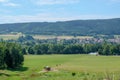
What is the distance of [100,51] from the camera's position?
607 feet

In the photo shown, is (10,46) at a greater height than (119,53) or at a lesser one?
greater

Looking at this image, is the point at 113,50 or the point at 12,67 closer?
the point at 12,67

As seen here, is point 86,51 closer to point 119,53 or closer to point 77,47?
point 77,47

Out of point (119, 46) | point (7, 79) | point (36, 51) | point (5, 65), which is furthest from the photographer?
point (36, 51)

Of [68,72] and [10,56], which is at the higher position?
[10,56]

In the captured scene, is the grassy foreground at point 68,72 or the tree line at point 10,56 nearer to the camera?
the grassy foreground at point 68,72

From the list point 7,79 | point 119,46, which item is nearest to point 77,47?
point 119,46

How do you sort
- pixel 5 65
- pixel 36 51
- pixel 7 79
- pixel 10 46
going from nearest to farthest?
pixel 7 79
pixel 5 65
pixel 10 46
pixel 36 51

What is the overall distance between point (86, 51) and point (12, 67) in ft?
346

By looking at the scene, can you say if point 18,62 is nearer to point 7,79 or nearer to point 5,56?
point 5,56

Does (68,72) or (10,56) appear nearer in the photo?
(68,72)

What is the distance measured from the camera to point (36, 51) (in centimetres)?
19862

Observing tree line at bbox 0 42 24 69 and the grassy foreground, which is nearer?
the grassy foreground

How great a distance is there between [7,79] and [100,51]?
130652 mm
